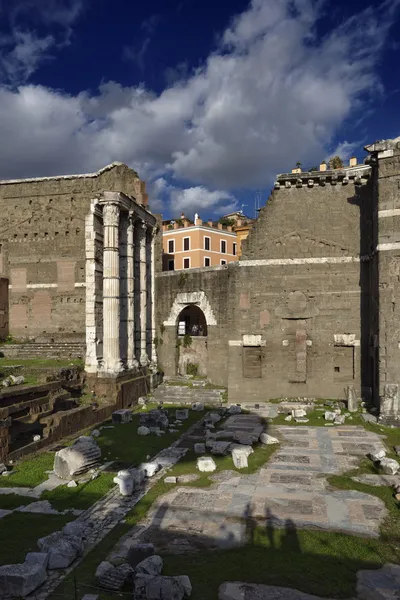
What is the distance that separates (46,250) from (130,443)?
54.2 feet

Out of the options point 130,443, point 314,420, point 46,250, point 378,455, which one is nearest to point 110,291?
point 130,443

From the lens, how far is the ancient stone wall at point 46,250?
1053 inches

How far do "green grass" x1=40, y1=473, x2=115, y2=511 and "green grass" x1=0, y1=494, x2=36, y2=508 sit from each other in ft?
0.96

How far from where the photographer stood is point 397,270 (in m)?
17.0

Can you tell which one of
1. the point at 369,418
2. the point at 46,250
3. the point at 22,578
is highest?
the point at 46,250

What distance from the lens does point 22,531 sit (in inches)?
318

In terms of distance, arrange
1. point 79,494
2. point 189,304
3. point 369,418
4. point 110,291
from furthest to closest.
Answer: point 189,304 < point 110,291 < point 369,418 < point 79,494

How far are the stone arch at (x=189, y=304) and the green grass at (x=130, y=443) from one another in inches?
305

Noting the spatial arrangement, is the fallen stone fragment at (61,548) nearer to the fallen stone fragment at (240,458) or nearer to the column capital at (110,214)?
the fallen stone fragment at (240,458)

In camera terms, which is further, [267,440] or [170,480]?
[267,440]

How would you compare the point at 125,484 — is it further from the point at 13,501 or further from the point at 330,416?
the point at 330,416

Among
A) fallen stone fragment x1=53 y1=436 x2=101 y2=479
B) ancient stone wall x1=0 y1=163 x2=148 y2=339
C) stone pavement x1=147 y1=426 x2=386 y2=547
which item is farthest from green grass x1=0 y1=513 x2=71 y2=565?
ancient stone wall x1=0 y1=163 x2=148 y2=339

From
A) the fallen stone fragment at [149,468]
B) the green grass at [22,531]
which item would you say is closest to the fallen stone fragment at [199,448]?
the fallen stone fragment at [149,468]

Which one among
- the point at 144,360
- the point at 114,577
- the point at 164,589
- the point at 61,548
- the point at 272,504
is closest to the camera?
the point at 164,589
